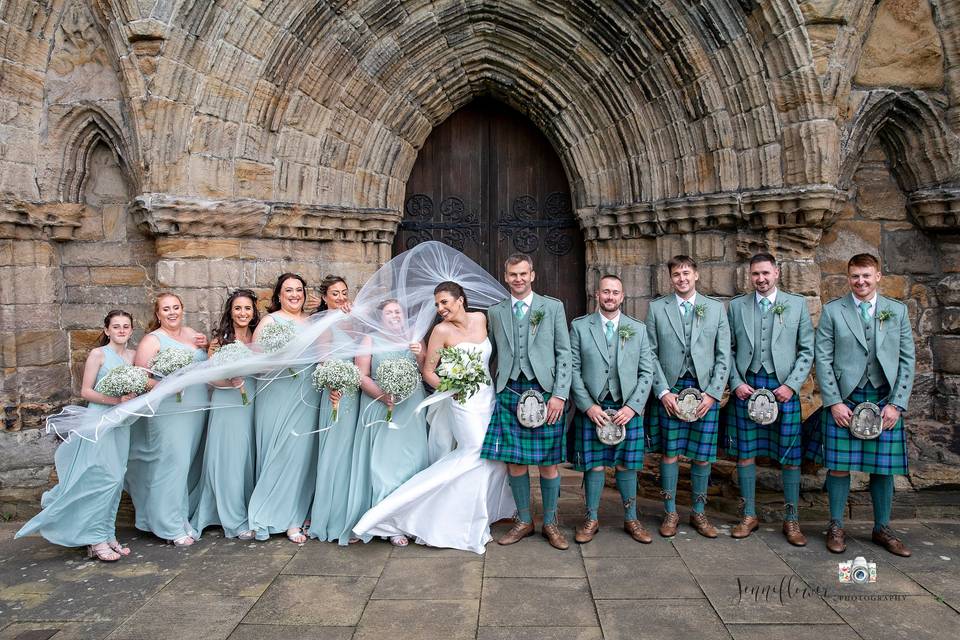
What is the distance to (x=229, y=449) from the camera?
189 inches

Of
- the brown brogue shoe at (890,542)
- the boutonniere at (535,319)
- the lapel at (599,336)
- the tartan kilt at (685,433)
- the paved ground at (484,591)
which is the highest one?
the boutonniere at (535,319)

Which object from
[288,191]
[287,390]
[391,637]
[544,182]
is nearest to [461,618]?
[391,637]

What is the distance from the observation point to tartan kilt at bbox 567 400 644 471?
4625 mm

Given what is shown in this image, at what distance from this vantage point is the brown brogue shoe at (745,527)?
4.72 metres

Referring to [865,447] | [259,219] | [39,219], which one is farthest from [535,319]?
[39,219]

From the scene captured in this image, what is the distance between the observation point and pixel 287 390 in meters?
4.91

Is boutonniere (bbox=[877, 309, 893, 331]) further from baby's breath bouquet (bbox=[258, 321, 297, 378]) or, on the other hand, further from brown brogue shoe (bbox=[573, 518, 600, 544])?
baby's breath bouquet (bbox=[258, 321, 297, 378])

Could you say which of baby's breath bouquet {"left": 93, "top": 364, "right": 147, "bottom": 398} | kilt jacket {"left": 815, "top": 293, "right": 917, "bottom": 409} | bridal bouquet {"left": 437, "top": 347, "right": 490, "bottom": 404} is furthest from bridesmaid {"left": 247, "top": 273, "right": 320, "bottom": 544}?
kilt jacket {"left": 815, "top": 293, "right": 917, "bottom": 409}

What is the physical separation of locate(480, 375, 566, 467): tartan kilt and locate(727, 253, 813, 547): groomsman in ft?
4.20

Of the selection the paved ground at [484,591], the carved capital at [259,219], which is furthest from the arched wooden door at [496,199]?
the paved ground at [484,591]

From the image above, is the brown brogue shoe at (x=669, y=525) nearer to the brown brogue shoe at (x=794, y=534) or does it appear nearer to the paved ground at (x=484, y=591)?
the paved ground at (x=484, y=591)

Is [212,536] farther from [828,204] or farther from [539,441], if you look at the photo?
[828,204]

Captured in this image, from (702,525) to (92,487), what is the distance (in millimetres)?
4058

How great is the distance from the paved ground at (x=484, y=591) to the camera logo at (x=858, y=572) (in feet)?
0.24
